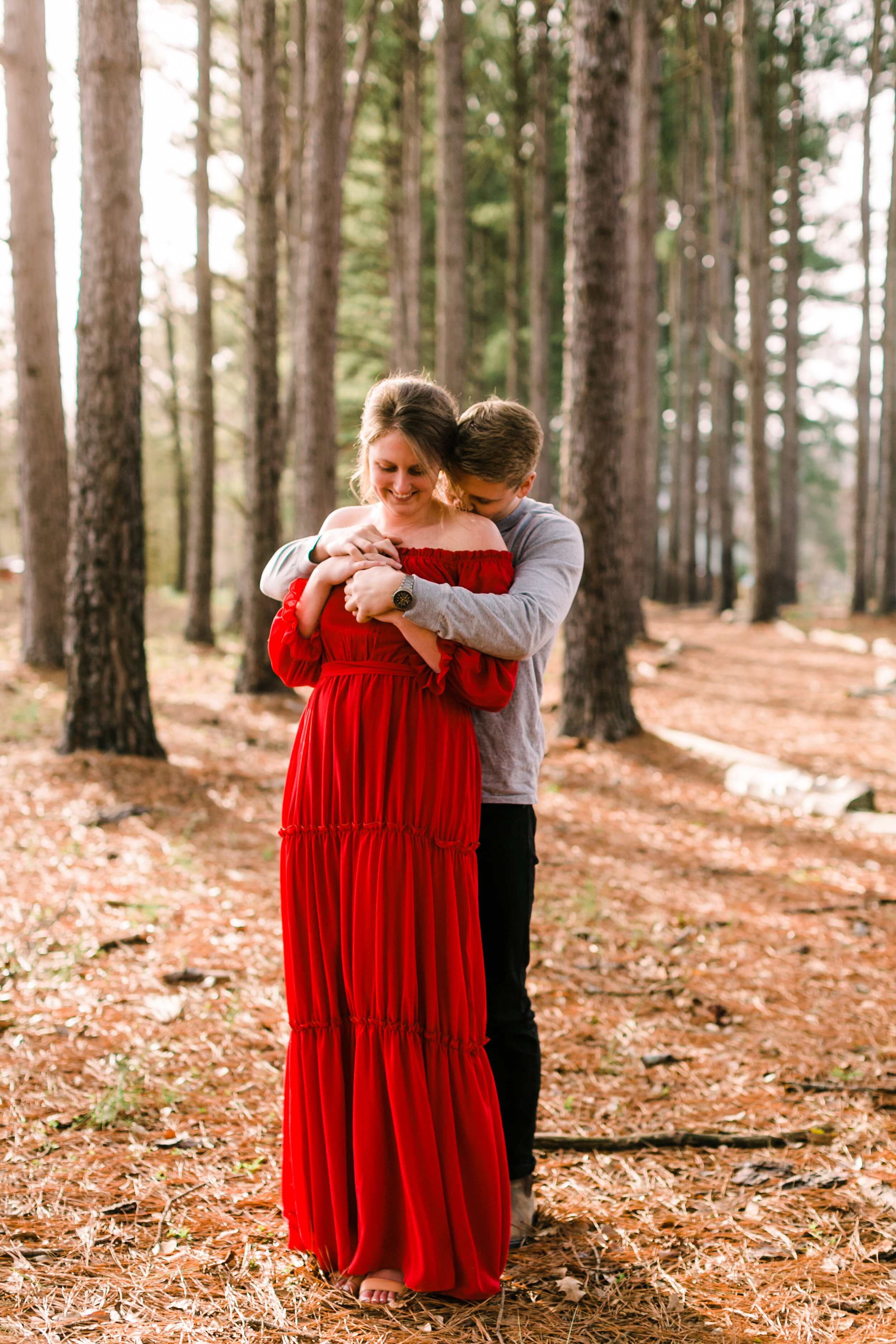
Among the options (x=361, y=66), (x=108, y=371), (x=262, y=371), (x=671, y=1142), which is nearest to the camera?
(x=671, y=1142)

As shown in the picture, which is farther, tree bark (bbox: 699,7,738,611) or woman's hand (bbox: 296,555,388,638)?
tree bark (bbox: 699,7,738,611)

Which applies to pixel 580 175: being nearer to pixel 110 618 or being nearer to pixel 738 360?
pixel 110 618

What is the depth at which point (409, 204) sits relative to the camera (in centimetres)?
1518

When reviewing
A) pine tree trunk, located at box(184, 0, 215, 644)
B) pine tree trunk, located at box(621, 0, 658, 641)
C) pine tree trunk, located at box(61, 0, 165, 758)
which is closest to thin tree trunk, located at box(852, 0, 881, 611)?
pine tree trunk, located at box(621, 0, 658, 641)

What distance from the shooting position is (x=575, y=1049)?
3.78 m

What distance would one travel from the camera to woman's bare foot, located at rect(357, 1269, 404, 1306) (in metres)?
2.36

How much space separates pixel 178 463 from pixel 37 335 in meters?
16.5

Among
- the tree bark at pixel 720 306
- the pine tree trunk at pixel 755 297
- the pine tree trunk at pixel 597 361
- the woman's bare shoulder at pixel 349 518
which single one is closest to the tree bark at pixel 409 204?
the pine tree trunk at pixel 755 297

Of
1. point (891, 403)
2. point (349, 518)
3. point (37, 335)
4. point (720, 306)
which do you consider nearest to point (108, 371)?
point (37, 335)

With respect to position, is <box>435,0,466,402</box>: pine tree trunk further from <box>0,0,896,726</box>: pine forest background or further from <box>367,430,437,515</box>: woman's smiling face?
<box>367,430,437,515</box>: woman's smiling face

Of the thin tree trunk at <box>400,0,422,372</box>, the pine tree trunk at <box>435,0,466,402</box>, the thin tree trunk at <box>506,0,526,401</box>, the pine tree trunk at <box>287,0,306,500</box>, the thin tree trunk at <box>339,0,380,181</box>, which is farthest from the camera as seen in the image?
the thin tree trunk at <box>506,0,526,401</box>

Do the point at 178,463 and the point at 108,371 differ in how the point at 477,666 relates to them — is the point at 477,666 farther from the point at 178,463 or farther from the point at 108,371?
the point at 178,463

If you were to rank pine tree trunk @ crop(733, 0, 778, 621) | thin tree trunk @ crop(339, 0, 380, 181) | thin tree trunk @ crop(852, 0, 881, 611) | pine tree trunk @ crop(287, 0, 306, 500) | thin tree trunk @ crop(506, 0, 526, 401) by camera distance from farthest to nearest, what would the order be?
thin tree trunk @ crop(506, 0, 526, 401) < thin tree trunk @ crop(852, 0, 881, 611) < pine tree trunk @ crop(733, 0, 778, 621) < thin tree trunk @ crop(339, 0, 380, 181) < pine tree trunk @ crop(287, 0, 306, 500)

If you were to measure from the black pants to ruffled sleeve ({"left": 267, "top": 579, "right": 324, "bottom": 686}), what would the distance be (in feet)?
1.88
